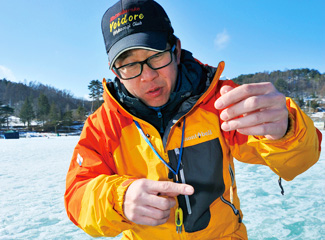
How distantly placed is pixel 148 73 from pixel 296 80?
399 ft

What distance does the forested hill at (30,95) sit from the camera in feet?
266

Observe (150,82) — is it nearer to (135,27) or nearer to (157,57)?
(157,57)

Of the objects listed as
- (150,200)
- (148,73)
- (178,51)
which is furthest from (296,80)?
(150,200)

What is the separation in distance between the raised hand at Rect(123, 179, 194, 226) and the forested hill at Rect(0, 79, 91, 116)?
265 ft

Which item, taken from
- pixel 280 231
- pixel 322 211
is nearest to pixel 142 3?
pixel 280 231

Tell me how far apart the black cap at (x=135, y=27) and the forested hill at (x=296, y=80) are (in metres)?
86.4

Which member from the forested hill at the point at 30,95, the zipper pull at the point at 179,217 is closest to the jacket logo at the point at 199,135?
the zipper pull at the point at 179,217

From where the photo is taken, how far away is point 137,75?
1470 mm

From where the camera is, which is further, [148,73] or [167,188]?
[148,73]

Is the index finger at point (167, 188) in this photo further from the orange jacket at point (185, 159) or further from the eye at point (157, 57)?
the eye at point (157, 57)

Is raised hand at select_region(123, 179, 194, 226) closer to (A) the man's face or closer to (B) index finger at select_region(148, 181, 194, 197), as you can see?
(B) index finger at select_region(148, 181, 194, 197)

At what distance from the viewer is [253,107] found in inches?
33.5

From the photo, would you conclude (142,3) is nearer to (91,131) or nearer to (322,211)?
(91,131)

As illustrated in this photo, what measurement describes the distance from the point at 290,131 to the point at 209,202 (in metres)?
0.77
